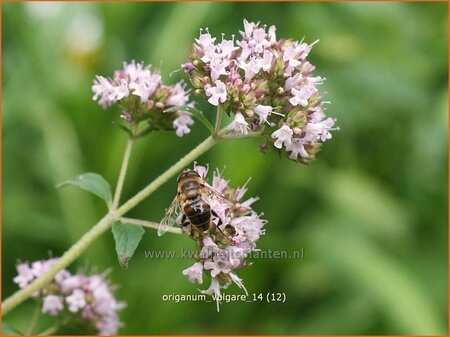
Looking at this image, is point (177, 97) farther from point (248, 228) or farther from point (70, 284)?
point (70, 284)

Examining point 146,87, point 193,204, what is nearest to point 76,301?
point 193,204

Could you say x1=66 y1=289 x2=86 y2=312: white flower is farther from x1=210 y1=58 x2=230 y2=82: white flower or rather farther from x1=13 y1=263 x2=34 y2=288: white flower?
x1=210 y1=58 x2=230 y2=82: white flower

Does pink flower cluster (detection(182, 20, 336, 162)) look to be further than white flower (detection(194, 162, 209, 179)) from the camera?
No

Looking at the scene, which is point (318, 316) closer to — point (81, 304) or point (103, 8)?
point (81, 304)

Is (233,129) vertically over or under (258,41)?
under

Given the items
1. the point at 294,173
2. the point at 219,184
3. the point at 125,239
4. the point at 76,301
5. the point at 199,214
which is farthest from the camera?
the point at 294,173

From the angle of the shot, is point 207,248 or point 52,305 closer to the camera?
point 207,248

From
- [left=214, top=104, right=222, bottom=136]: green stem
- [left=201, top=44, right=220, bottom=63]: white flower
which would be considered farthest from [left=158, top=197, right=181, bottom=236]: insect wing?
[left=201, top=44, right=220, bottom=63]: white flower
